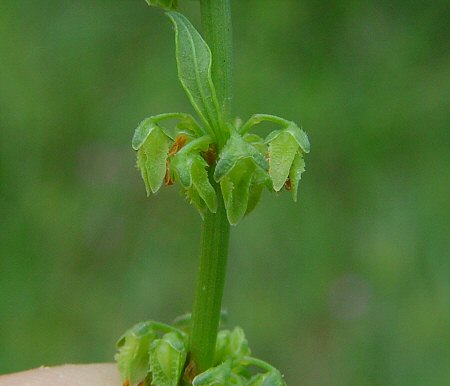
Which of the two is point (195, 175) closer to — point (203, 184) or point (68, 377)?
point (203, 184)

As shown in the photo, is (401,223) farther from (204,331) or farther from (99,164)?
(204,331)

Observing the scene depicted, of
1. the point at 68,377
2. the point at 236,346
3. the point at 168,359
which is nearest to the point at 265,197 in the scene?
the point at 68,377

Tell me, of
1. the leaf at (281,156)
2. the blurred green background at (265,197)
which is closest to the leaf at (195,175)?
the leaf at (281,156)

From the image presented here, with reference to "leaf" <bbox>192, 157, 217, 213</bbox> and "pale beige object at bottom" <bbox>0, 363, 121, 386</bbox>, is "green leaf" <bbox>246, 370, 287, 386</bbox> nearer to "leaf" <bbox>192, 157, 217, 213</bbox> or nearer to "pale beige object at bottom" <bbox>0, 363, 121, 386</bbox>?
"leaf" <bbox>192, 157, 217, 213</bbox>

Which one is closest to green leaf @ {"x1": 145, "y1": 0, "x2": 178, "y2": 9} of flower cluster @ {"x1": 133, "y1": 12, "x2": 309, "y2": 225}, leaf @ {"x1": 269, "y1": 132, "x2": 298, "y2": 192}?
flower cluster @ {"x1": 133, "y1": 12, "x2": 309, "y2": 225}

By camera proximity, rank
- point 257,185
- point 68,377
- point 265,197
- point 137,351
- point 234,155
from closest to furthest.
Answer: point 234,155, point 257,185, point 137,351, point 68,377, point 265,197

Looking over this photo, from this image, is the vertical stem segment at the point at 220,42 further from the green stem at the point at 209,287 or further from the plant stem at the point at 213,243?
the green stem at the point at 209,287
